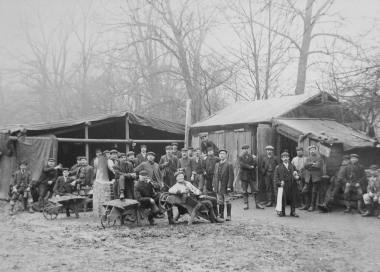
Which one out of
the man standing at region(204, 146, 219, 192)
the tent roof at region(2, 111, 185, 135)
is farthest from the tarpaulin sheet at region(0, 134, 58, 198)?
the man standing at region(204, 146, 219, 192)

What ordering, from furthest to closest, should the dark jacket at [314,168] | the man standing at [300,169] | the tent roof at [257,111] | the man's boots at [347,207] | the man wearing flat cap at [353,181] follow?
the tent roof at [257,111], the man standing at [300,169], the dark jacket at [314,168], the man's boots at [347,207], the man wearing flat cap at [353,181]

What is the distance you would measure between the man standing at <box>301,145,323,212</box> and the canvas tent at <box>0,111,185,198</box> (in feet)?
25.4

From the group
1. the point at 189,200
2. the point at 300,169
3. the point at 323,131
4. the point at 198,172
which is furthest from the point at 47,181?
the point at 323,131

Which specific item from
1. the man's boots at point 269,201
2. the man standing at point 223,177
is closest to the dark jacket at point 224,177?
the man standing at point 223,177

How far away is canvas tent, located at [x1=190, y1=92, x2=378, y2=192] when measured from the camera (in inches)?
581

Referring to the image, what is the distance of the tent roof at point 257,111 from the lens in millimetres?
16812

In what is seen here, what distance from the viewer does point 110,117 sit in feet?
60.7

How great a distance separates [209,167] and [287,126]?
2832 millimetres

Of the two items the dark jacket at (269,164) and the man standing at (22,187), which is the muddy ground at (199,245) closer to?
the dark jacket at (269,164)

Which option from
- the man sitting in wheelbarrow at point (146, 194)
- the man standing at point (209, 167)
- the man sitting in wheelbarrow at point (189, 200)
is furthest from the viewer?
the man standing at point (209, 167)

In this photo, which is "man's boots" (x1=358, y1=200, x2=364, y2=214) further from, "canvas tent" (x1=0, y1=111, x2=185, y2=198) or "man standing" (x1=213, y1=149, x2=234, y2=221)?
"canvas tent" (x1=0, y1=111, x2=185, y2=198)

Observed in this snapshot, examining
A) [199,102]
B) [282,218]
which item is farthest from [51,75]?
[282,218]

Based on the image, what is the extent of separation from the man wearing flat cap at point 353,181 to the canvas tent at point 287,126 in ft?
3.58

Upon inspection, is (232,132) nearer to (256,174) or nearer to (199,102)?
(256,174)
